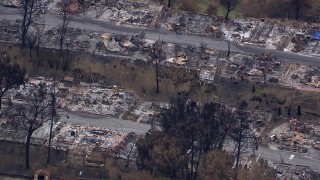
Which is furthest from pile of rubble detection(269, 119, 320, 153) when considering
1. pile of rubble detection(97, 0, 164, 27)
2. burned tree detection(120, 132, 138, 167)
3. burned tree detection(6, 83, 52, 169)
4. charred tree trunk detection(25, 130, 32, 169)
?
pile of rubble detection(97, 0, 164, 27)

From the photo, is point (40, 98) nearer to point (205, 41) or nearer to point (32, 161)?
point (32, 161)

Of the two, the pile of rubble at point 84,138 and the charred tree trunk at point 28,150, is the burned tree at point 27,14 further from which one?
the charred tree trunk at point 28,150

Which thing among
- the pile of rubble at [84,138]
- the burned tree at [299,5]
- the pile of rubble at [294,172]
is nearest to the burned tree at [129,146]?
the pile of rubble at [84,138]

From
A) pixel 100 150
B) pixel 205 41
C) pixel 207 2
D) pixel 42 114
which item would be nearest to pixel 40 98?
pixel 42 114

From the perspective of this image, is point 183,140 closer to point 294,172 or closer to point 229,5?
point 294,172

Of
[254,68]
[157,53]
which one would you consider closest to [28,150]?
[157,53]

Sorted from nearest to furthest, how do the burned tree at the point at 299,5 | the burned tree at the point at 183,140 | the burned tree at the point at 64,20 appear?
the burned tree at the point at 183,140, the burned tree at the point at 64,20, the burned tree at the point at 299,5
